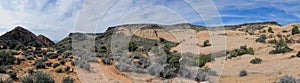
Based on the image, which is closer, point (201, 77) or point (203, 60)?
point (201, 77)

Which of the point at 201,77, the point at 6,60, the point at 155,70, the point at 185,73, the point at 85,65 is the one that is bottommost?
the point at 201,77

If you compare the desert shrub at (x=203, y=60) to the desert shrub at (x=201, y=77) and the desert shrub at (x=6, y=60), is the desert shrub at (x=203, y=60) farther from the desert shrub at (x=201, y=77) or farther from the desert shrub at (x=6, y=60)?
the desert shrub at (x=6, y=60)

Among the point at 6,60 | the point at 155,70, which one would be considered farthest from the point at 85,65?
the point at 6,60

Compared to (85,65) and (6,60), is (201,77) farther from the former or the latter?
(6,60)

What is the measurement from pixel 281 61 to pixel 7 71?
1559cm

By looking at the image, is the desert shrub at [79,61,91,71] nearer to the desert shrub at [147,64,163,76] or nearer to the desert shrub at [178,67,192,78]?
the desert shrub at [147,64,163,76]

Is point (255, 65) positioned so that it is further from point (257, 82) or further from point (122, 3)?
point (122, 3)

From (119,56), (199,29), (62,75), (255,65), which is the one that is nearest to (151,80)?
(62,75)

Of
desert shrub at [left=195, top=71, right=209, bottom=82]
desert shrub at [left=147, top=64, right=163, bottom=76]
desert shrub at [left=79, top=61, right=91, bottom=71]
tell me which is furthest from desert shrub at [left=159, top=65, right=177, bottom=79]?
desert shrub at [left=79, top=61, right=91, bottom=71]

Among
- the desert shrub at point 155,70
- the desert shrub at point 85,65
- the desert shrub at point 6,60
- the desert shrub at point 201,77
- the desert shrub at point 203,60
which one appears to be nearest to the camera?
the desert shrub at point 201,77

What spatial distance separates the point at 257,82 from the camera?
48.2ft

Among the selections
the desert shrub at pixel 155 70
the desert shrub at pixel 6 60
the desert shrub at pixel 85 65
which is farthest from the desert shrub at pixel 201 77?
the desert shrub at pixel 6 60

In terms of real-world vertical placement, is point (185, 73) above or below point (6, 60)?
below

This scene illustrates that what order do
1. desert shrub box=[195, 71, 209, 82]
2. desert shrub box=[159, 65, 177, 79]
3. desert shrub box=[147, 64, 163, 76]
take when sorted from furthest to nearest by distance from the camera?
desert shrub box=[147, 64, 163, 76], desert shrub box=[159, 65, 177, 79], desert shrub box=[195, 71, 209, 82]
